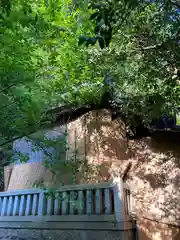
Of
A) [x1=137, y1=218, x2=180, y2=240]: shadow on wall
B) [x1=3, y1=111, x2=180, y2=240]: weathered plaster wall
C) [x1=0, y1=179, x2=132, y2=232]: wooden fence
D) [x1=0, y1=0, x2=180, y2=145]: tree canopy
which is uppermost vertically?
[x1=0, y1=0, x2=180, y2=145]: tree canopy

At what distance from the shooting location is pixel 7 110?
3525 mm

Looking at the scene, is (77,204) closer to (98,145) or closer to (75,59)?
(98,145)

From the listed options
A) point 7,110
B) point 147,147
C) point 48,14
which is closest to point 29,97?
point 7,110

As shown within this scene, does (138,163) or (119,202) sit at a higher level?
(138,163)

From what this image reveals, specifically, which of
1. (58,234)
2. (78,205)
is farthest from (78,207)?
(58,234)

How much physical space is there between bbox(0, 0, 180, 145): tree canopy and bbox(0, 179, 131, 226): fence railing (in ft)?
4.49

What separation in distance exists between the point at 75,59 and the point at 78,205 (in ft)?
8.86

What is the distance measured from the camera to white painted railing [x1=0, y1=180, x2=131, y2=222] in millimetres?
3529

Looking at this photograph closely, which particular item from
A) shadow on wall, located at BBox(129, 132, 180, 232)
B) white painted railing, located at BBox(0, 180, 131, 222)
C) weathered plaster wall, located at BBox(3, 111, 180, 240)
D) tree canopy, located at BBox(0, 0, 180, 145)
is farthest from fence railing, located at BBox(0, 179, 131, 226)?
tree canopy, located at BBox(0, 0, 180, 145)

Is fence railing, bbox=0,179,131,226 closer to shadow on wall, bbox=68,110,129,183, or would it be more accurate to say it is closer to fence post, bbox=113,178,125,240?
fence post, bbox=113,178,125,240

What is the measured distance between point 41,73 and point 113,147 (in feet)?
8.12

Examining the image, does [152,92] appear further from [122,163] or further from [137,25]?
[122,163]

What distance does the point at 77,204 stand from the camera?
374cm

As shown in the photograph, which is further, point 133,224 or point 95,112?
point 95,112
